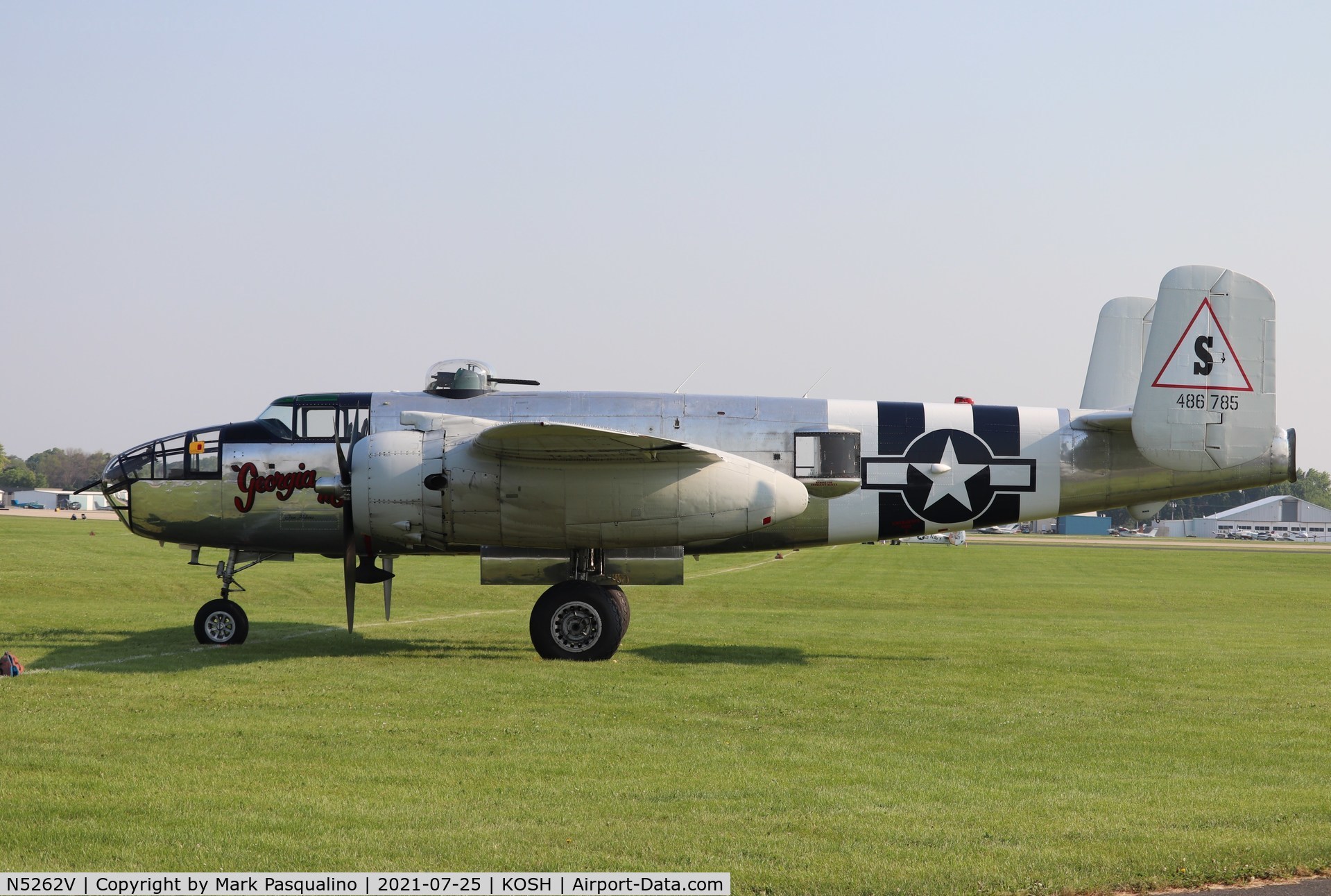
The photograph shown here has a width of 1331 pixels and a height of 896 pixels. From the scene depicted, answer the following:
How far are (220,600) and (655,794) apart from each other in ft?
41.2

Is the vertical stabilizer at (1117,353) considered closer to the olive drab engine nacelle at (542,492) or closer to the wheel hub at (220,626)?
the olive drab engine nacelle at (542,492)

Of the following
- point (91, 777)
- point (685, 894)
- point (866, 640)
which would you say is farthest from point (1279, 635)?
point (91, 777)

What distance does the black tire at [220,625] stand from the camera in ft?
63.0

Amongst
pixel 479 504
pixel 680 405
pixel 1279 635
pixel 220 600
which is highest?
Result: pixel 680 405

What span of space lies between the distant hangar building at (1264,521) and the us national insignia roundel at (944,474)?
155 metres

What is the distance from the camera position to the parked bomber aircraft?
1733 centimetres

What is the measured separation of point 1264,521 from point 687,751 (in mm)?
181126

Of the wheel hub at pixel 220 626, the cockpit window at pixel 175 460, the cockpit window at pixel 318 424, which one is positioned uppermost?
the cockpit window at pixel 318 424

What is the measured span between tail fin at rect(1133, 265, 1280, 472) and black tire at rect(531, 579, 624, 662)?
9143mm

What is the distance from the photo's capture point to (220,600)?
763 inches

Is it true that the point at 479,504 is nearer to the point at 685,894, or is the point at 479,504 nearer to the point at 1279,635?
the point at 685,894

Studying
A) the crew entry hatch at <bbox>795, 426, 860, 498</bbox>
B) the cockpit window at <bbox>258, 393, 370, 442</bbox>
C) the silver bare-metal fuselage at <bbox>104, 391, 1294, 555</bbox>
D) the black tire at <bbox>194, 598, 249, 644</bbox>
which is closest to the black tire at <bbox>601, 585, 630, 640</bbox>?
the silver bare-metal fuselage at <bbox>104, 391, 1294, 555</bbox>

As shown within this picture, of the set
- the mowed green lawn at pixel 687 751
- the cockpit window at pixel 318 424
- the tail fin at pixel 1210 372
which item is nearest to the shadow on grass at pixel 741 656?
the mowed green lawn at pixel 687 751

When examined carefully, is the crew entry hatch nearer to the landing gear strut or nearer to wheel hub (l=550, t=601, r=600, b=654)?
wheel hub (l=550, t=601, r=600, b=654)
